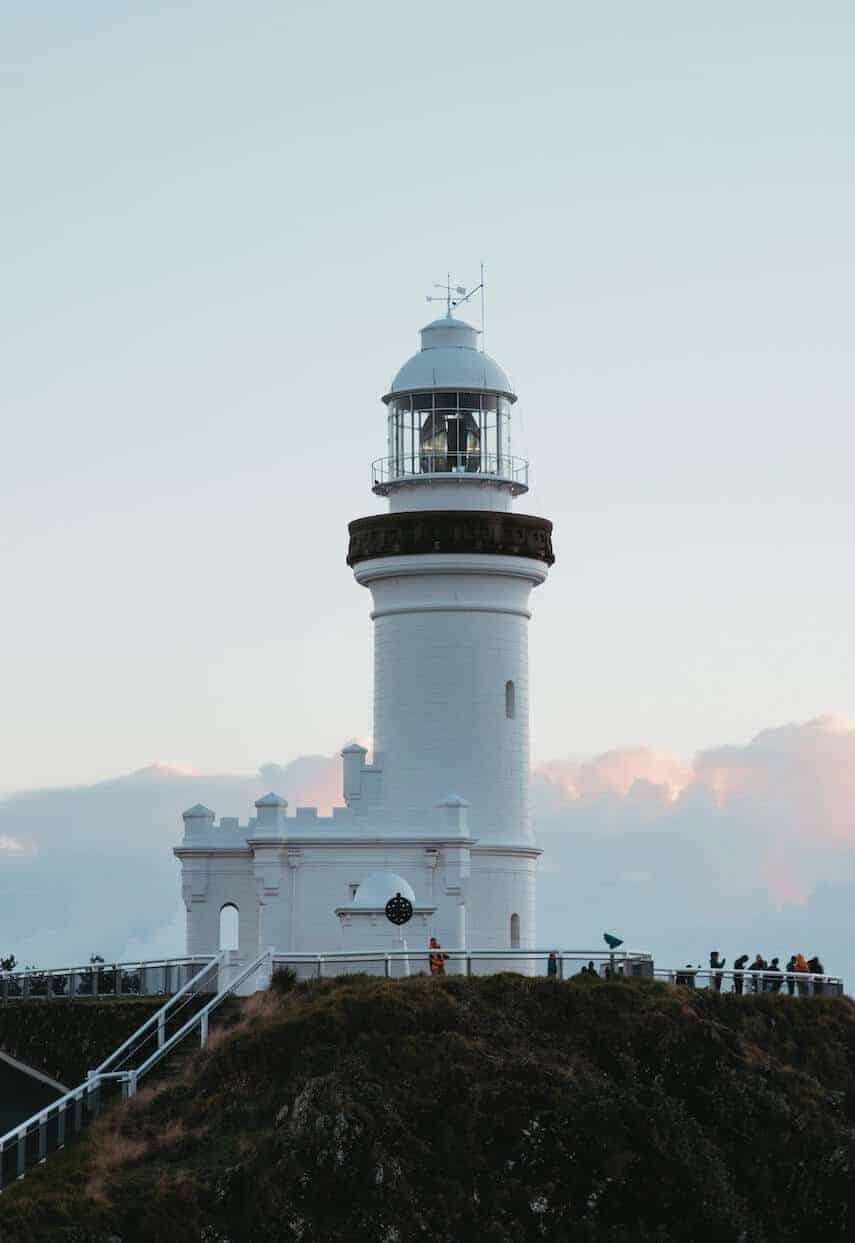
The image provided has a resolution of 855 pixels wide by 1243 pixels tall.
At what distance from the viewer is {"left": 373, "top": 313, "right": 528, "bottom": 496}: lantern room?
5644 centimetres

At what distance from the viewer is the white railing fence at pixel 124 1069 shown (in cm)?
3853

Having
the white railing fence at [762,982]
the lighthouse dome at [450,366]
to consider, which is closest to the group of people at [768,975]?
the white railing fence at [762,982]

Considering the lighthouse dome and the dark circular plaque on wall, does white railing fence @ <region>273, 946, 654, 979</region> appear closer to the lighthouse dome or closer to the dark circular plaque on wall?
the dark circular plaque on wall

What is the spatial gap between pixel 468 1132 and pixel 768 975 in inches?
406

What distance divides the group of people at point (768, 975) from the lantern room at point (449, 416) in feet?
41.7

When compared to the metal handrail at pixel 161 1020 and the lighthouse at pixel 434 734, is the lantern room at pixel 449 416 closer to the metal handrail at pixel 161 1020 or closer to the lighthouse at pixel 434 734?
the lighthouse at pixel 434 734

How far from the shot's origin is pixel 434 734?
55.0 m

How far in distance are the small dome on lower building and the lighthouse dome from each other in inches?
480

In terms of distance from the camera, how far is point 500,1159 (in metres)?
38.7

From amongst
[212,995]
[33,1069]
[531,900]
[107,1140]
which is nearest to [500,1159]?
[107,1140]

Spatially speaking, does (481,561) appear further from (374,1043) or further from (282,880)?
(374,1043)

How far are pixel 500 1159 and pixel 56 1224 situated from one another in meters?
7.21

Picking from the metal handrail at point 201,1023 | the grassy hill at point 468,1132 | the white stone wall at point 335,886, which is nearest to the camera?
the grassy hill at point 468,1132

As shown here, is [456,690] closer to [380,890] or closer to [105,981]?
[380,890]
